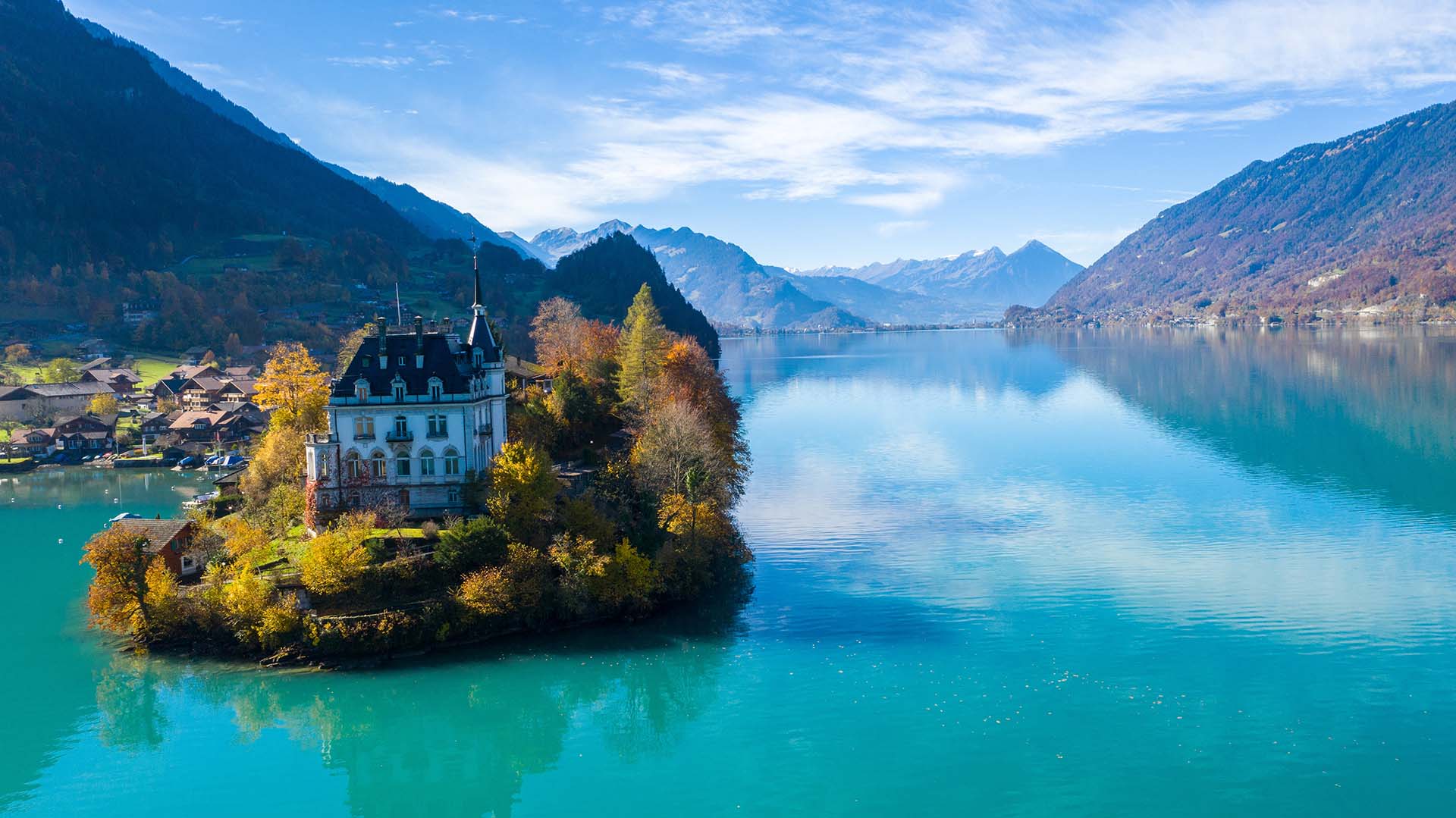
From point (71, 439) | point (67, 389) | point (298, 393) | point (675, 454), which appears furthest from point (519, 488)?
point (67, 389)

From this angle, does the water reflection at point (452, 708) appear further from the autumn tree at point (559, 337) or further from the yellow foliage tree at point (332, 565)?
the autumn tree at point (559, 337)

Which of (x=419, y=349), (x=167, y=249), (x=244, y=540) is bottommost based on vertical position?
(x=244, y=540)

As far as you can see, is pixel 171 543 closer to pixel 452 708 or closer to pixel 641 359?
pixel 452 708

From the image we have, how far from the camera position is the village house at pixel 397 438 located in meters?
40.6

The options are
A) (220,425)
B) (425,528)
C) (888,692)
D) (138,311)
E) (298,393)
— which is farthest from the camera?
(138,311)

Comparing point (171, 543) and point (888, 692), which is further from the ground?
point (171, 543)

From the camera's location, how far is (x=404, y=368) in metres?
41.2

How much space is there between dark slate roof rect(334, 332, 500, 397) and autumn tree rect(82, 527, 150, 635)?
370 inches

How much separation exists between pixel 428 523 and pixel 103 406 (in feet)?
214

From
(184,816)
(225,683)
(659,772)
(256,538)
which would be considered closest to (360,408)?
(256,538)

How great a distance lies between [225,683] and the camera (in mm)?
32906

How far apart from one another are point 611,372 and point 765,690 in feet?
108

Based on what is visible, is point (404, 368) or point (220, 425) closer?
point (404, 368)

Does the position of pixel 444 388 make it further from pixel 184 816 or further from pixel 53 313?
pixel 53 313
